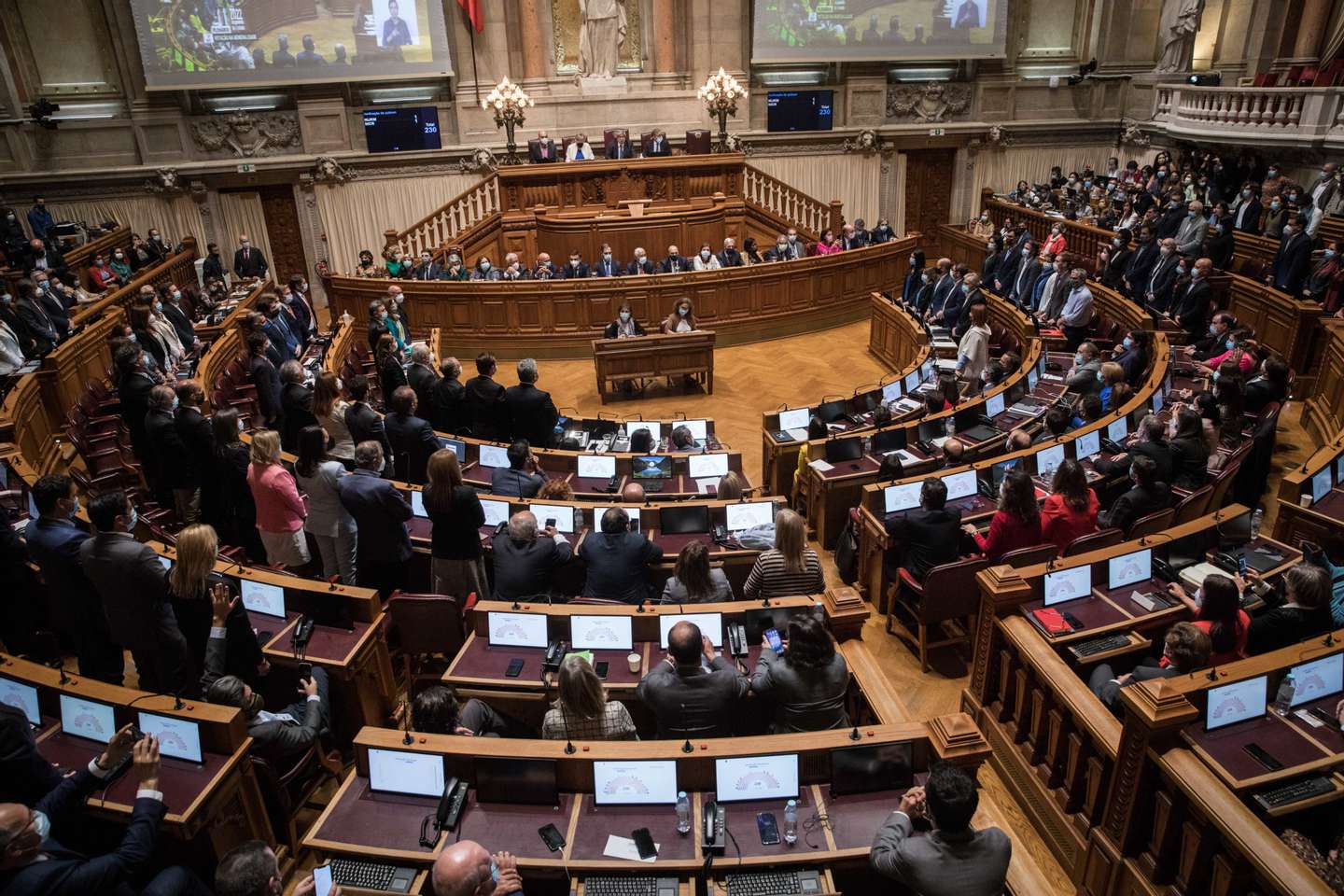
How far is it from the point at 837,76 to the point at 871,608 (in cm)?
1506

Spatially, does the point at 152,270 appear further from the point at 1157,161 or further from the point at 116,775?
the point at 1157,161

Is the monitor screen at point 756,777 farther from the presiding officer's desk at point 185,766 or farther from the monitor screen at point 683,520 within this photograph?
the monitor screen at point 683,520

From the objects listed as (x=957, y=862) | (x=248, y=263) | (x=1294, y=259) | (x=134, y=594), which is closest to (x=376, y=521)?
(x=134, y=594)

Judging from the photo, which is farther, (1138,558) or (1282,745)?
(1138,558)

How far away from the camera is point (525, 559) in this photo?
492 cm

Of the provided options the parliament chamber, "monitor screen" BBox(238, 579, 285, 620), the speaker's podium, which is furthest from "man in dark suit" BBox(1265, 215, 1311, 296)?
"monitor screen" BBox(238, 579, 285, 620)

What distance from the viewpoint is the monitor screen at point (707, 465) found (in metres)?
6.98

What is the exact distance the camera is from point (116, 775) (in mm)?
3467

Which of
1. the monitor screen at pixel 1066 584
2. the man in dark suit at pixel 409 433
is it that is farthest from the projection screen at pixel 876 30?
the monitor screen at pixel 1066 584

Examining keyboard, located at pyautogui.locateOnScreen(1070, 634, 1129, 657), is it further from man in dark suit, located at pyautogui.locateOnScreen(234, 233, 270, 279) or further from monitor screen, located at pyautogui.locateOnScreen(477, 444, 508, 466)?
man in dark suit, located at pyautogui.locateOnScreen(234, 233, 270, 279)

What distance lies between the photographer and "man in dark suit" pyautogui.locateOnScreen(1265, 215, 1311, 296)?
31.9 ft

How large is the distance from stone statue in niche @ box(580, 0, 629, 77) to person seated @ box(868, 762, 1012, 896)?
16831mm

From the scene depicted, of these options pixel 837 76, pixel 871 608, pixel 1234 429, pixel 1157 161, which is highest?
pixel 837 76

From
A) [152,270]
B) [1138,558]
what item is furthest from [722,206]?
[1138,558]
